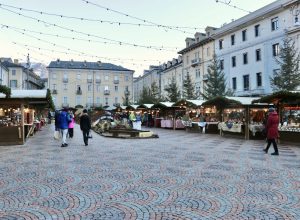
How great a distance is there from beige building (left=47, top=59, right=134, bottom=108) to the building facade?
1386 inches

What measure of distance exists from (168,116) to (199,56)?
61.6 ft

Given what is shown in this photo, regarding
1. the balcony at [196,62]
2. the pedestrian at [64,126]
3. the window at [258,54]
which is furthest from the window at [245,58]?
the pedestrian at [64,126]

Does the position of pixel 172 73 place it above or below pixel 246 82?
above

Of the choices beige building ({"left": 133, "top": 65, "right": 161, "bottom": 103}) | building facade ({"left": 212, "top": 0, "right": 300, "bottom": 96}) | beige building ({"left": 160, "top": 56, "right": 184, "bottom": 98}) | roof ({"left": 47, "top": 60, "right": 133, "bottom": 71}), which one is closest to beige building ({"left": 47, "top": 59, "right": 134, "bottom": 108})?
roof ({"left": 47, "top": 60, "right": 133, "bottom": 71})

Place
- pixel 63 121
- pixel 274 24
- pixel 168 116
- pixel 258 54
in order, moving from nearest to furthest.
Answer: pixel 63 121
pixel 168 116
pixel 274 24
pixel 258 54

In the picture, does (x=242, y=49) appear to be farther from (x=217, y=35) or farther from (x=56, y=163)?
(x=56, y=163)

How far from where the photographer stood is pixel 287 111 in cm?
1948

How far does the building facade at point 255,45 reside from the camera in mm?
32125

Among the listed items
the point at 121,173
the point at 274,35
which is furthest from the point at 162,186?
the point at 274,35

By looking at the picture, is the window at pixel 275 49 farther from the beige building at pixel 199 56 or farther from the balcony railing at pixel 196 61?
the balcony railing at pixel 196 61

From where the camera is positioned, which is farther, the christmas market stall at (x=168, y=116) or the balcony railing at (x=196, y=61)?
the balcony railing at (x=196, y=61)

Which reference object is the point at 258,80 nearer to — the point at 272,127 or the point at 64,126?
the point at 272,127

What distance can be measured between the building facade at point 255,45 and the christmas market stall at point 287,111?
11795 millimetres

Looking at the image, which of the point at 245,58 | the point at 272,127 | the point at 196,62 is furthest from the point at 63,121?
the point at 196,62
